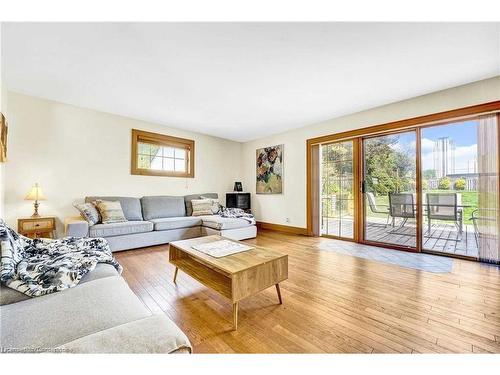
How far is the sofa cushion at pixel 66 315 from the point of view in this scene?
31.5 inches

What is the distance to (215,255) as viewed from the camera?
6.03 feet

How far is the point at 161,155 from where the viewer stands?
181 inches

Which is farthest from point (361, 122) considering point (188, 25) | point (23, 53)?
point (23, 53)

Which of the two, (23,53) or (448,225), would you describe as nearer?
(23,53)

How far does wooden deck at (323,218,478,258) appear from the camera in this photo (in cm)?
298

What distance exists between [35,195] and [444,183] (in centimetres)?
584

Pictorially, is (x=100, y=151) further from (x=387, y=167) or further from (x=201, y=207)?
(x=387, y=167)

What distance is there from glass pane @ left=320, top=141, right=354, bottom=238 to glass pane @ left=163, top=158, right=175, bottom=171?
3260 mm

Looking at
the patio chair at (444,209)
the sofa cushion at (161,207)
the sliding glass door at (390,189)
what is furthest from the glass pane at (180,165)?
the patio chair at (444,209)

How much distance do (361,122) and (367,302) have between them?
3014 mm

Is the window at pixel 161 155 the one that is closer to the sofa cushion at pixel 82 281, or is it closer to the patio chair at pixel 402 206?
the sofa cushion at pixel 82 281

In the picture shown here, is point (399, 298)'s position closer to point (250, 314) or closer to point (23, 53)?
point (250, 314)

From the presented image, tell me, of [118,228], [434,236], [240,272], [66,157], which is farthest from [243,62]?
[434,236]

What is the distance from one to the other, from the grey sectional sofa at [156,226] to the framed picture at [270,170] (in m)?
1.28
